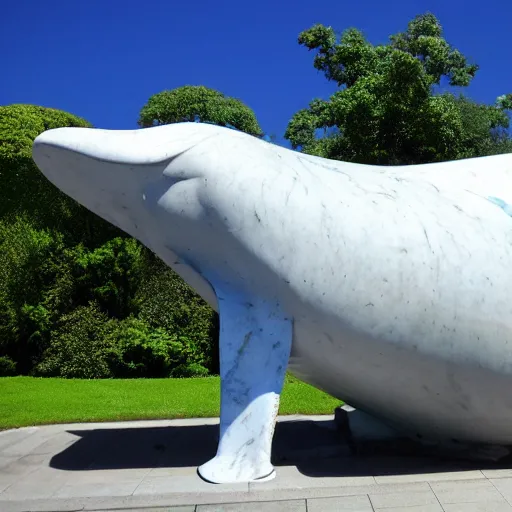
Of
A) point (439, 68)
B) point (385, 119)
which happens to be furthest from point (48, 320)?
point (439, 68)

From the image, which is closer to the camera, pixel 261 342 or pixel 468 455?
pixel 261 342

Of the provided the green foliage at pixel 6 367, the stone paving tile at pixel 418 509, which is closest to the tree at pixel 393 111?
the green foliage at pixel 6 367

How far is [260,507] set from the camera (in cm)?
423

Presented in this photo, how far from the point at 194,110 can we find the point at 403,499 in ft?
67.2

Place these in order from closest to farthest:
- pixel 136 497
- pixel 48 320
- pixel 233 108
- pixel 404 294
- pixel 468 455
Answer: pixel 136 497, pixel 404 294, pixel 468 455, pixel 48 320, pixel 233 108

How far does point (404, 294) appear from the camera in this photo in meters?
4.85

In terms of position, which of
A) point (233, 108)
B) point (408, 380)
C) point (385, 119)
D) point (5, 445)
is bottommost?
point (5, 445)

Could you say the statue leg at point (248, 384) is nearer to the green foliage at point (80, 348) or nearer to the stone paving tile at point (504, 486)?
the stone paving tile at point (504, 486)

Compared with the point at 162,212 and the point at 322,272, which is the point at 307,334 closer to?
the point at 322,272

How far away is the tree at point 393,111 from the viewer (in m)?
16.6

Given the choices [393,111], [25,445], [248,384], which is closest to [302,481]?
[248,384]

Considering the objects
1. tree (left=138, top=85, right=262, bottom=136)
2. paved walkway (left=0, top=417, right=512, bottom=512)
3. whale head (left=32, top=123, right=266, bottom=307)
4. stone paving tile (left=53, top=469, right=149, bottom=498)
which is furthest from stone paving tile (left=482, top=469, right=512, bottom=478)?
tree (left=138, top=85, right=262, bottom=136)

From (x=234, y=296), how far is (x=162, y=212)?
86 cm

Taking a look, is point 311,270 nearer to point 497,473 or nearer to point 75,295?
point 497,473
